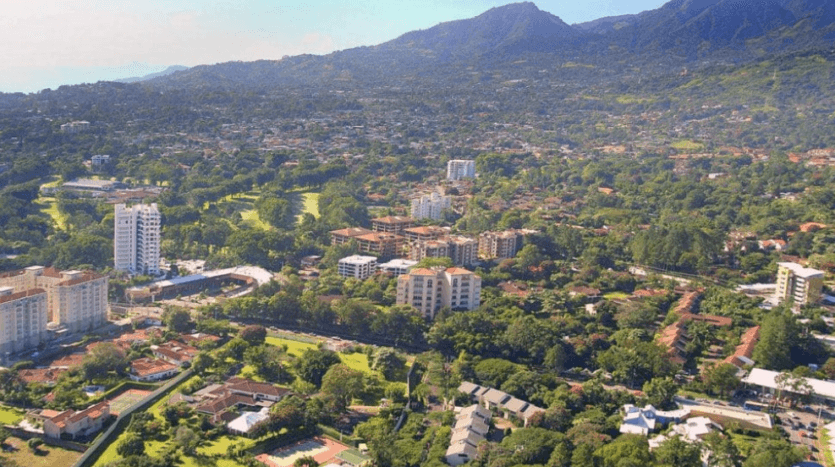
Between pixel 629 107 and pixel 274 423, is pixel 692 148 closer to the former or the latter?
pixel 629 107

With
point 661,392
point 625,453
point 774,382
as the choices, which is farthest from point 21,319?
point 774,382

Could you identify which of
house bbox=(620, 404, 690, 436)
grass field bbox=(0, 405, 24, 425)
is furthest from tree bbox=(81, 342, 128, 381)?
house bbox=(620, 404, 690, 436)

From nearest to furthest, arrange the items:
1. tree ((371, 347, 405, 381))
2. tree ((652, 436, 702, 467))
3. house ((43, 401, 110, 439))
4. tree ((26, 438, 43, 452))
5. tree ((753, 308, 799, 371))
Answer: tree ((652, 436, 702, 467)) → tree ((26, 438, 43, 452)) → house ((43, 401, 110, 439)) → tree ((371, 347, 405, 381)) → tree ((753, 308, 799, 371))

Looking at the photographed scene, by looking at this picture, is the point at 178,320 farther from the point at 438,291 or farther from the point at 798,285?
the point at 798,285

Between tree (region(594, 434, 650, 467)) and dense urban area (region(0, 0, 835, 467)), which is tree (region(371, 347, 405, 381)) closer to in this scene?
dense urban area (region(0, 0, 835, 467))

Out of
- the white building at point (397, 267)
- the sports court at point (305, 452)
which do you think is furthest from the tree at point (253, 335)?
the white building at point (397, 267)

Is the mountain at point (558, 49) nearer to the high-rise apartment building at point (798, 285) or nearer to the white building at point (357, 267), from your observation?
the white building at point (357, 267)
